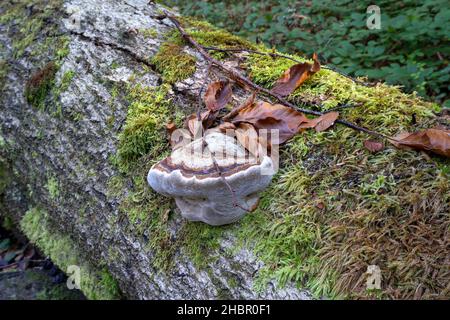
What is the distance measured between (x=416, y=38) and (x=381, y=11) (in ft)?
3.64

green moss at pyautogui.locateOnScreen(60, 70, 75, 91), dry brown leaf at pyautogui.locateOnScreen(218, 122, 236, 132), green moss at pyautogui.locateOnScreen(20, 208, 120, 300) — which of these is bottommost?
green moss at pyautogui.locateOnScreen(20, 208, 120, 300)

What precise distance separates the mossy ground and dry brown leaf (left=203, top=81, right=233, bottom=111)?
0.39m

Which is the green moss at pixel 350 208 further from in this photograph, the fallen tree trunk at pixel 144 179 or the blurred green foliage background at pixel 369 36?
the blurred green foliage background at pixel 369 36

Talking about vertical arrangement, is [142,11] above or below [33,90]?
above

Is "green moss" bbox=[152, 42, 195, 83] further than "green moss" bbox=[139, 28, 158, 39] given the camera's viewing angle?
No

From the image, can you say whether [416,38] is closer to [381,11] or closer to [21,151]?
[381,11]

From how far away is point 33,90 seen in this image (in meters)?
3.53

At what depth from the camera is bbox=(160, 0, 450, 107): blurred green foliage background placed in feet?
15.2

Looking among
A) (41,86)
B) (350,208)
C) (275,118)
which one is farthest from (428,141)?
(41,86)

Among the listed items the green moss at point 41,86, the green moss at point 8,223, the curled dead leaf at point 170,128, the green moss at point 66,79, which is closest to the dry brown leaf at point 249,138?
the curled dead leaf at point 170,128

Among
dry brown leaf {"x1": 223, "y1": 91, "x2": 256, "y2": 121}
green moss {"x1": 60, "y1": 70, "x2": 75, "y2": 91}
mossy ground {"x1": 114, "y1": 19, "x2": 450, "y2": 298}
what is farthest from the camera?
green moss {"x1": 60, "y1": 70, "x2": 75, "y2": 91}

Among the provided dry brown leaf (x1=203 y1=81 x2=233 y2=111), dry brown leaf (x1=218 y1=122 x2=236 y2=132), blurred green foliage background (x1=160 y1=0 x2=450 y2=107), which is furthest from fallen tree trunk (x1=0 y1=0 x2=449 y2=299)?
blurred green foliage background (x1=160 y1=0 x2=450 y2=107)

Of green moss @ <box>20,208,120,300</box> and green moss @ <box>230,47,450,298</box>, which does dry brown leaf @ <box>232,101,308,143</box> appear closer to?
green moss @ <box>230,47,450,298</box>
